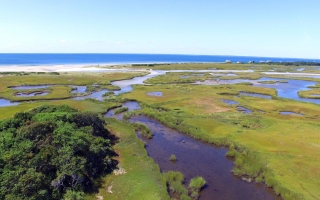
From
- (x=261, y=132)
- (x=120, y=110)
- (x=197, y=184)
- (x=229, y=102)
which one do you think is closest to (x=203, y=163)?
(x=197, y=184)

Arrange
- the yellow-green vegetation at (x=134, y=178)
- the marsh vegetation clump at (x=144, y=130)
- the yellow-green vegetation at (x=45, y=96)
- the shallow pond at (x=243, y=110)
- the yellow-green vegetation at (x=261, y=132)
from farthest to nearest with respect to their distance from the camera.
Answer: the yellow-green vegetation at (x=45, y=96) < the shallow pond at (x=243, y=110) < the marsh vegetation clump at (x=144, y=130) < the yellow-green vegetation at (x=261, y=132) < the yellow-green vegetation at (x=134, y=178)

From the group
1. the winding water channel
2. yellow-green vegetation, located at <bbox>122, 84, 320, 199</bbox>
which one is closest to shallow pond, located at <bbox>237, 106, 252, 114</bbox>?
yellow-green vegetation, located at <bbox>122, 84, 320, 199</bbox>

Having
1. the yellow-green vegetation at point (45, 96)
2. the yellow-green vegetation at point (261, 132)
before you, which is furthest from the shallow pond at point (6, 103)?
the yellow-green vegetation at point (261, 132)

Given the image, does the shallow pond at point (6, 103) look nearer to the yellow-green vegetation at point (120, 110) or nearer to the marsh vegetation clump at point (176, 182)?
the yellow-green vegetation at point (120, 110)

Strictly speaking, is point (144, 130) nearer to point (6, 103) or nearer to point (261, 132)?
point (261, 132)

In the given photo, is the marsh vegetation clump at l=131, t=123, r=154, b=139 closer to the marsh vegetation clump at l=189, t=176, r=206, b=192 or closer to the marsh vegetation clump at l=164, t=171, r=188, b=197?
the marsh vegetation clump at l=164, t=171, r=188, b=197
